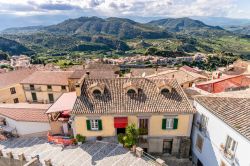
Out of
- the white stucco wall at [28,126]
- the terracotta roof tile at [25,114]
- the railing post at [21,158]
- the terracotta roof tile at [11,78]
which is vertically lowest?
the railing post at [21,158]

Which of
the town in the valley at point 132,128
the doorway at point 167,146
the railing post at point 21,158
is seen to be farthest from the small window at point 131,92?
the railing post at point 21,158

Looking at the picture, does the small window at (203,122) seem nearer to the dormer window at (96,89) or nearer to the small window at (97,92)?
the dormer window at (96,89)

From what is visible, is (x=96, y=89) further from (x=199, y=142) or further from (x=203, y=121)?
(x=199, y=142)

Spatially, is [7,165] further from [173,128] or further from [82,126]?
[173,128]

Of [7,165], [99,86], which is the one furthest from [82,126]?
[7,165]

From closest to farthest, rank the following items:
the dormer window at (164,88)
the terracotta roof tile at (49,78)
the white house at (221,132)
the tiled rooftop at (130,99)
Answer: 1. the white house at (221,132)
2. the tiled rooftop at (130,99)
3. the dormer window at (164,88)
4. the terracotta roof tile at (49,78)

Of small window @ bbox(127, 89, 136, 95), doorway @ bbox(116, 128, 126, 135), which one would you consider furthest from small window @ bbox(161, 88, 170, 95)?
doorway @ bbox(116, 128, 126, 135)

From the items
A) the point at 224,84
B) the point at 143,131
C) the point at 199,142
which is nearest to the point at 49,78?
the point at 143,131
